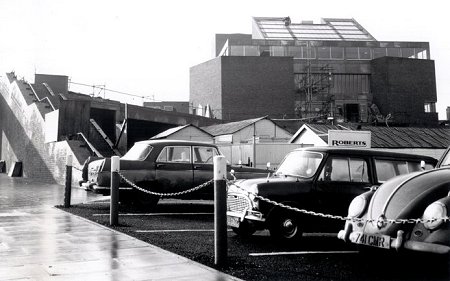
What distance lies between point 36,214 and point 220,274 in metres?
6.82

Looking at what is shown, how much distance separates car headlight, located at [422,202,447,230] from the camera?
13.1 feet

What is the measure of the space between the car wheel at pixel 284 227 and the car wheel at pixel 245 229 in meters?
0.37

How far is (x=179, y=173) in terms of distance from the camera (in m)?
11.3

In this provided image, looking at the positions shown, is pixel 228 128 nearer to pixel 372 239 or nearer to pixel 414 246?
pixel 372 239

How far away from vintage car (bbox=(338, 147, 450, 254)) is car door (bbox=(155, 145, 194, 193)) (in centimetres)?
666

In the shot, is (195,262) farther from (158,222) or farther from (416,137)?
(416,137)

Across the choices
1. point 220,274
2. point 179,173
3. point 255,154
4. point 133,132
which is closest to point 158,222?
point 179,173

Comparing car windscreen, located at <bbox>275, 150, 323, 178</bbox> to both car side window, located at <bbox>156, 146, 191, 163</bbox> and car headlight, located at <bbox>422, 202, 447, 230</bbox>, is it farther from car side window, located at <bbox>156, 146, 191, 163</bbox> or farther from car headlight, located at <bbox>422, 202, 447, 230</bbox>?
car side window, located at <bbox>156, 146, 191, 163</bbox>

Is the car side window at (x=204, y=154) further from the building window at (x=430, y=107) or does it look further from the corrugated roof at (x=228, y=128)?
the building window at (x=430, y=107)

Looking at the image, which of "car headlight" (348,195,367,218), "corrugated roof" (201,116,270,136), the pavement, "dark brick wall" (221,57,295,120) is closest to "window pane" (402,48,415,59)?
"dark brick wall" (221,57,295,120)

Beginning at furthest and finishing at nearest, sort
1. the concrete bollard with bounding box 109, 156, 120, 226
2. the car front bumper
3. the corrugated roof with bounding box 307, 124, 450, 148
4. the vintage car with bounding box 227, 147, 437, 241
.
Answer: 1. the corrugated roof with bounding box 307, 124, 450, 148
2. the concrete bollard with bounding box 109, 156, 120, 226
3. the vintage car with bounding box 227, 147, 437, 241
4. the car front bumper

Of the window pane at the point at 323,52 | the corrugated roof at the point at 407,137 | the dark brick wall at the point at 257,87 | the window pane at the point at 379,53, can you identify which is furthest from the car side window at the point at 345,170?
the window pane at the point at 379,53

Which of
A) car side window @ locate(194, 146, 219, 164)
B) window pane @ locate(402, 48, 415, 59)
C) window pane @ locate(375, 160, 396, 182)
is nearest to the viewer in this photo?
window pane @ locate(375, 160, 396, 182)

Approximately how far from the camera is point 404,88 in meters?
54.2
